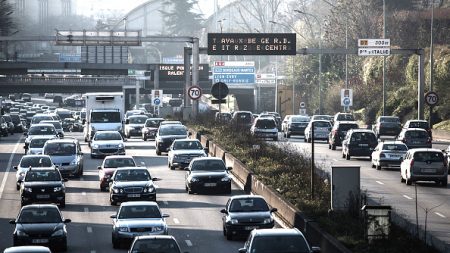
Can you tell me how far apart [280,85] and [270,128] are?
56369 mm

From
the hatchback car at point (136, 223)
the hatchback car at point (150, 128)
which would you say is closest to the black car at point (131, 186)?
the hatchback car at point (136, 223)

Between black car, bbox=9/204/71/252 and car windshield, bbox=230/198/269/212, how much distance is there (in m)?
4.61

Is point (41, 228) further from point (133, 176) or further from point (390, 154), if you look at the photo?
point (390, 154)

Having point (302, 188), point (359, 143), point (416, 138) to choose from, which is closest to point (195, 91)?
point (359, 143)

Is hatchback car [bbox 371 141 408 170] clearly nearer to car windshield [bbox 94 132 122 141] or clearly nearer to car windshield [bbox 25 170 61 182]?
car windshield [bbox 94 132 122 141]

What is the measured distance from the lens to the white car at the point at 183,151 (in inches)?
2237

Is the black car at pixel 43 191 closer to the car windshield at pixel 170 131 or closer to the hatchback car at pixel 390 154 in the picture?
the hatchback car at pixel 390 154

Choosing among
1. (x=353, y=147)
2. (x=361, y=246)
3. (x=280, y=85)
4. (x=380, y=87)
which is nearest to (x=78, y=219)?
(x=361, y=246)

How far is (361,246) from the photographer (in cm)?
2820

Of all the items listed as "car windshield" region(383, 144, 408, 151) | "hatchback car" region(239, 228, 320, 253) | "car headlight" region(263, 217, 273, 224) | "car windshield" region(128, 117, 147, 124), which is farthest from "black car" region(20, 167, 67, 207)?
"car windshield" region(128, 117, 147, 124)

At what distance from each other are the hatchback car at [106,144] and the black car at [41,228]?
30.0 meters

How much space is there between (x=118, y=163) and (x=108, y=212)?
Result: 732 centimetres

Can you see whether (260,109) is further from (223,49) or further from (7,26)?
(223,49)

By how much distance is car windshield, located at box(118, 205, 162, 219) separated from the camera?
3334cm
